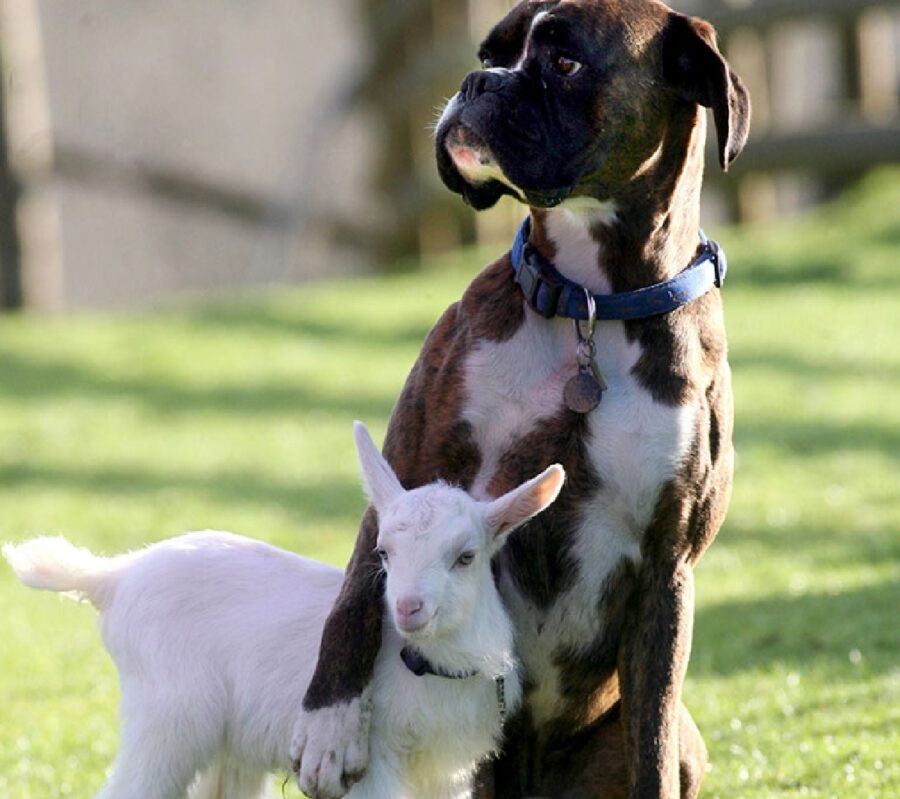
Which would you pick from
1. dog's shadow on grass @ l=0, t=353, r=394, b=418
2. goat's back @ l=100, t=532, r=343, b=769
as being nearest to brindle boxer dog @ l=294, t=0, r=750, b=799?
goat's back @ l=100, t=532, r=343, b=769

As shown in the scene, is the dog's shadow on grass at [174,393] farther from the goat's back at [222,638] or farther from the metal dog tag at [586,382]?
the metal dog tag at [586,382]

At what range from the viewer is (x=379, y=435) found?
350 inches

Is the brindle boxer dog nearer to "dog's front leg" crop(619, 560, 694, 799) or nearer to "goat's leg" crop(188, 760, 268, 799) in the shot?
"dog's front leg" crop(619, 560, 694, 799)

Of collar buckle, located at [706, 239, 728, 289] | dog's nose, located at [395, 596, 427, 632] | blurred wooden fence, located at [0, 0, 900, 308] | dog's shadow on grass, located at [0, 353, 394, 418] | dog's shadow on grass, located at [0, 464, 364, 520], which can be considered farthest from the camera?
blurred wooden fence, located at [0, 0, 900, 308]

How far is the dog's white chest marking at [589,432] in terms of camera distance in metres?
3.78

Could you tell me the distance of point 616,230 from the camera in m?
3.87

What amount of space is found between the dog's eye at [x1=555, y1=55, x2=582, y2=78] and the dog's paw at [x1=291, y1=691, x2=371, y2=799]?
54.5 inches

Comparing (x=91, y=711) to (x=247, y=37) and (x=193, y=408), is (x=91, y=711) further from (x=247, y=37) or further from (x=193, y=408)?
(x=247, y=37)

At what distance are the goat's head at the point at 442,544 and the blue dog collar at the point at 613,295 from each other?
379mm

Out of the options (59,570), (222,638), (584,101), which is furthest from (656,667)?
(59,570)

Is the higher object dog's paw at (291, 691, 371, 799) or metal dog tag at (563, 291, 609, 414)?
metal dog tag at (563, 291, 609, 414)

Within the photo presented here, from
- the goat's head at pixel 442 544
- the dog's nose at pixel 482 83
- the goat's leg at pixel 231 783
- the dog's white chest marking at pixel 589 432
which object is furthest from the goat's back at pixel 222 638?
the dog's nose at pixel 482 83

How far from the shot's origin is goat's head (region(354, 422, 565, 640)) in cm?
364

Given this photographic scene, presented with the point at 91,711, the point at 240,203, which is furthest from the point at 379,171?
the point at 91,711
